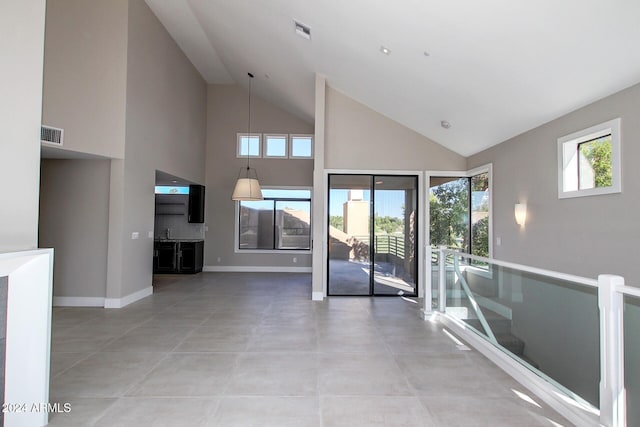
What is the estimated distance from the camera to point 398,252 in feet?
20.6

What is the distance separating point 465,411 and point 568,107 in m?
3.37

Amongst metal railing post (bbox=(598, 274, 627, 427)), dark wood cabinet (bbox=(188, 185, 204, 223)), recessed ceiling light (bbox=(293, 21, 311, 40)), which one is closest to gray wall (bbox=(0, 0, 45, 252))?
recessed ceiling light (bbox=(293, 21, 311, 40))

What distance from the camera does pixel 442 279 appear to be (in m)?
4.64

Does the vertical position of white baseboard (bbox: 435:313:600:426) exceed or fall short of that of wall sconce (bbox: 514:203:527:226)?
it falls short

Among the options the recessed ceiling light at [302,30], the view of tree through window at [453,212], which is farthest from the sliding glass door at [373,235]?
the recessed ceiling light at [302,30]

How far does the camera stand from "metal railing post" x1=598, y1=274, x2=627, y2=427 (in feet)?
6.34

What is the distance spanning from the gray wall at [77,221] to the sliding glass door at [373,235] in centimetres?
382

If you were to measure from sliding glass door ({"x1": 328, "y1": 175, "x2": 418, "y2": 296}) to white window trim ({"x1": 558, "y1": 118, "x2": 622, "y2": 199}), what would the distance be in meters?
2.66

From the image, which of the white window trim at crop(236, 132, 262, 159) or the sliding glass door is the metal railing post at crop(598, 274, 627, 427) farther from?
the white window trim at crop(236, 132, 262, 159)

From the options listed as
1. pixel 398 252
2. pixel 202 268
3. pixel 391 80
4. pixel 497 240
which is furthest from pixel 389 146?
pixel 202 268

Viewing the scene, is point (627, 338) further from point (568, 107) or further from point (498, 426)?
point (568, 107)

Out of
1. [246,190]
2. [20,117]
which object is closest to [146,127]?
[246,190]

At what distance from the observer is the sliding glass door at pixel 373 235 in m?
6.18

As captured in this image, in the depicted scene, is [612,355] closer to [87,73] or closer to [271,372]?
[271,372]
